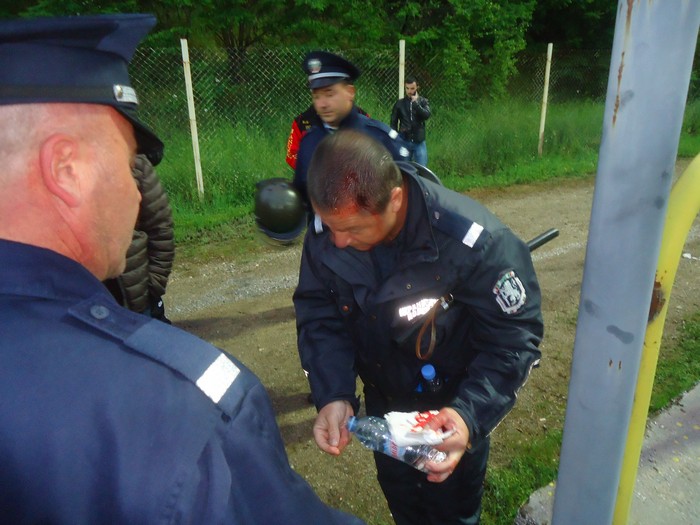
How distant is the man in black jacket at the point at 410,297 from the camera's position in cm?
180

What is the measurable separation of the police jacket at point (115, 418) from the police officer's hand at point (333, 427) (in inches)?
40.9

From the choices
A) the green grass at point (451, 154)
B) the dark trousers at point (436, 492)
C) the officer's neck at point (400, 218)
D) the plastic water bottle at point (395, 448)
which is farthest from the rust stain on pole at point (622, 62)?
the green grass at point (451, 154)

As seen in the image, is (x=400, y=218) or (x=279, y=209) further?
(x=279, y=209)

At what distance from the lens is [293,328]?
447 centimetres

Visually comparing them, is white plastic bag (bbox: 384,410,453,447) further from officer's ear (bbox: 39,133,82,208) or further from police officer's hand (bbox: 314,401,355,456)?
officer's ear (bbox: 39,133,82,208)

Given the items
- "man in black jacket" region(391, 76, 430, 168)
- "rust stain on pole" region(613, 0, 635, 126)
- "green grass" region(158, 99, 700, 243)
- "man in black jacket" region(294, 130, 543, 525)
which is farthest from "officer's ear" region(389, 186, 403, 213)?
"man in black jacket" region(391, 76, 430, 168)

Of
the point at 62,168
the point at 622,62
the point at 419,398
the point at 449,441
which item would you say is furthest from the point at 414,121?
the point at 62,168

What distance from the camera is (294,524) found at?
2.97 feet

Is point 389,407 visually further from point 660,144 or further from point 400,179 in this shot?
point 660,144

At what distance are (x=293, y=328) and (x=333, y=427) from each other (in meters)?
2.53

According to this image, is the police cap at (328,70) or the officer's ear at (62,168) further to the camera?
the police cap at (328,70)

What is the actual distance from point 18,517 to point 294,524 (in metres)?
0.40

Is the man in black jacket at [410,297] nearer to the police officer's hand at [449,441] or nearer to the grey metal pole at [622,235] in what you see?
the police officer's hand at [449,441]

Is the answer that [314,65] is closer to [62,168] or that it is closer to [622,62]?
[622,62]
